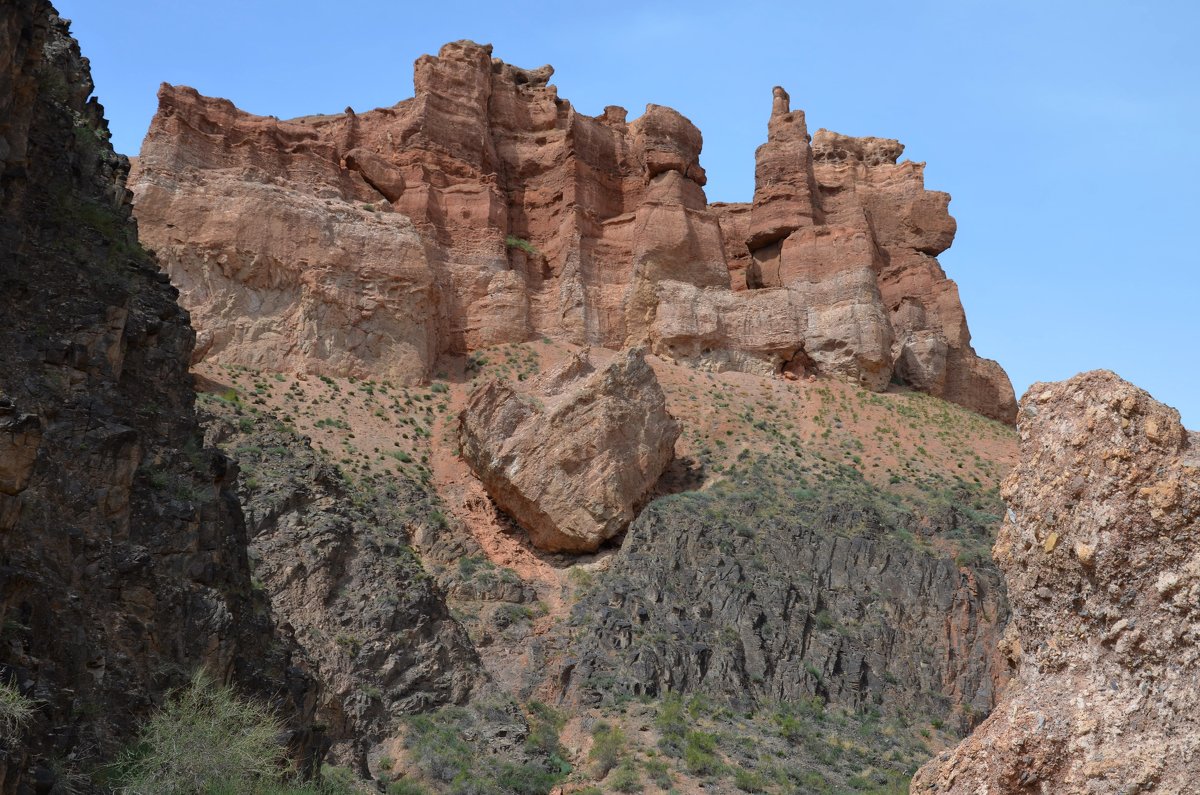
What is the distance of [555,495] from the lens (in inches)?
1625

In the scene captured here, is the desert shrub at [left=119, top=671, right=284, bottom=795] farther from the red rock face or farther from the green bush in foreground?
the red rock face

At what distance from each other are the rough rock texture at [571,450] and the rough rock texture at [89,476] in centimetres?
2058

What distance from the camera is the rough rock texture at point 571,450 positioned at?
41.3 meters

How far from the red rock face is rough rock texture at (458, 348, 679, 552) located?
327 inches

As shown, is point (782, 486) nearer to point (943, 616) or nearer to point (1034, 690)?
point (943, 616)

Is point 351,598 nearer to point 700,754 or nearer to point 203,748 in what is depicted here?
point 700,754

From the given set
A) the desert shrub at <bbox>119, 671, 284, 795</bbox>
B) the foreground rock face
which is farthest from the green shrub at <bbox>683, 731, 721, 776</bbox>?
the foreground rock face

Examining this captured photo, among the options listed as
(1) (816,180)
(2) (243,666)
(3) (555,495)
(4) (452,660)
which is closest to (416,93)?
(1) (816,180)

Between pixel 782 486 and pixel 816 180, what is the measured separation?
2287 cm

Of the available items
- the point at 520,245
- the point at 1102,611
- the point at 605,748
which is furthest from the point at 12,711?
the point at 520,245

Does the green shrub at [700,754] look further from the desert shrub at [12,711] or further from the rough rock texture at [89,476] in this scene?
the desert shrub at [12,711]

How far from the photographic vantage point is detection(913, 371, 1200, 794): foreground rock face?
4867mm

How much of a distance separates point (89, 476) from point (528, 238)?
4353 cm

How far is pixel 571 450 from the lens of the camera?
41594 mm
